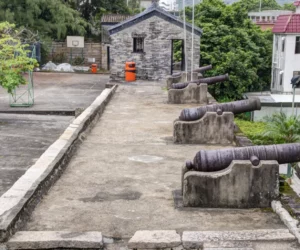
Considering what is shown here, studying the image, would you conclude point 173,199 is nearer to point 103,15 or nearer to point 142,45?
point 142,45

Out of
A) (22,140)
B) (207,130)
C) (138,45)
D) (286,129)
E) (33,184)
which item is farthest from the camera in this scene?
(138,45)

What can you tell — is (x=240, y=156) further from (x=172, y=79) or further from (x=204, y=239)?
(x=172, y=79)

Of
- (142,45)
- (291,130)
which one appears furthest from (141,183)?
(142,45)

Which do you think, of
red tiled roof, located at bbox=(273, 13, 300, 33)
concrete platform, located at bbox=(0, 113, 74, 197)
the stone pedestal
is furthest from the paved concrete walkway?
red tiled roof, located at bbox=(273, 13, 300, 33)

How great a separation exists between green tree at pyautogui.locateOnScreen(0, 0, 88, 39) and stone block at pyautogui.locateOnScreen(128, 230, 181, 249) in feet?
97.0

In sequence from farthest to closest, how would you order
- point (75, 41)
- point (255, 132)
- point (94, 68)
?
point (75, 41) → point (94, 68) → point (255, 132)

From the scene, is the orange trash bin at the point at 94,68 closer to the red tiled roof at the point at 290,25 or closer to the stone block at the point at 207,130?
the red tiled roof at the point at 290,25

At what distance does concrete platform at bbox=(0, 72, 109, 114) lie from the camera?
21062 millimetres

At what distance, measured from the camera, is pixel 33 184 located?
733cm

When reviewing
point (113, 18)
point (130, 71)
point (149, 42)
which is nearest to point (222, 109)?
point (130, 71)

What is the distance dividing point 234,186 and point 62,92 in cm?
1934

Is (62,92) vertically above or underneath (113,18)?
underneath

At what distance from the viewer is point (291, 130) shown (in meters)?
12.3

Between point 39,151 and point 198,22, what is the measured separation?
18.8 metres
